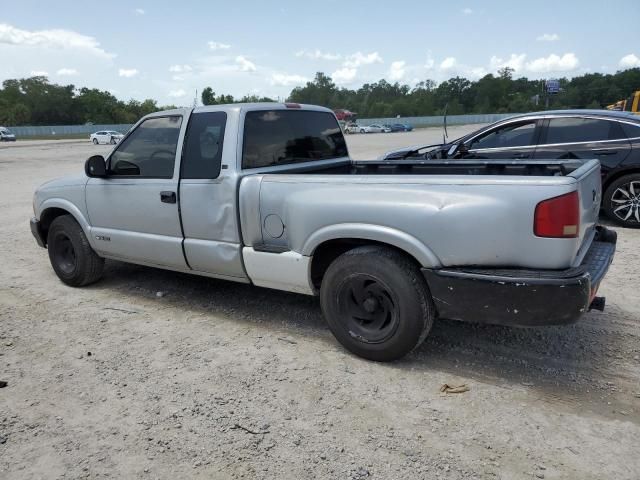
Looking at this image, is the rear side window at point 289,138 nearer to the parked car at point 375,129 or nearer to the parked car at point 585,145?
the parked car at point 585,145

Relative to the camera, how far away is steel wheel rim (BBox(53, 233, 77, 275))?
5.53 metres

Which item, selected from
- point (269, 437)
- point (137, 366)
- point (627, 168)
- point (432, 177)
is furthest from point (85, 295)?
point (627, 168)

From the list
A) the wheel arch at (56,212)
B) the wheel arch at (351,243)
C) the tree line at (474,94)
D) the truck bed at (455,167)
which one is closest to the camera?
the wheel arch at (351,243)

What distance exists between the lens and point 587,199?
10.6 feet

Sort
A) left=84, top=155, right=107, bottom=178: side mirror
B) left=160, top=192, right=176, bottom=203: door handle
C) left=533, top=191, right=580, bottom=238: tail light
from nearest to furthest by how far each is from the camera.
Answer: left=533, top=191, right=580, bottom=238: tail light, left=160, top=192, right=176, bottom=203: door handle, left=84, top=155, right=107, bottom=178: side mirror

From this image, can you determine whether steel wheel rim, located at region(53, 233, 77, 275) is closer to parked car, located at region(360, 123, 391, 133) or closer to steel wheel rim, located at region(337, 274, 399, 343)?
steel wheel rim, located at region(337, 274, 399, 343)

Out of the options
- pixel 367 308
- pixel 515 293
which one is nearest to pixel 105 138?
pixel 367 308

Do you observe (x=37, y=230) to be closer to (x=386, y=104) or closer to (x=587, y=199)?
(x=587, y=199)

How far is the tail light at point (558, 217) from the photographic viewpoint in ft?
9.32

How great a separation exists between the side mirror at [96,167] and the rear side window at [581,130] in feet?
19.7

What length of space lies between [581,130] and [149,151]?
6.01 m

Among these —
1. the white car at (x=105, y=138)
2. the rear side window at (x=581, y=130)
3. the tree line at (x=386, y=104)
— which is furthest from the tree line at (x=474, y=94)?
the rear side window at (x=581, y=130)

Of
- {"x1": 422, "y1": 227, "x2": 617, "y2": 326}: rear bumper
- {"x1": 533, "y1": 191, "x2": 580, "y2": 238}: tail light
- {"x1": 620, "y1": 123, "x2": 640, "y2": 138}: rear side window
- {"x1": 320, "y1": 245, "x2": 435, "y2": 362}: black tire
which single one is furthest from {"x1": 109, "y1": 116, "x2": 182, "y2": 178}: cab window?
{"x1": 620, "y1": 123, "x2": 640, "y2": 138}: rear side window

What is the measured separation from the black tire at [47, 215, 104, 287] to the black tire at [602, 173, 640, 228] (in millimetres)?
6773
